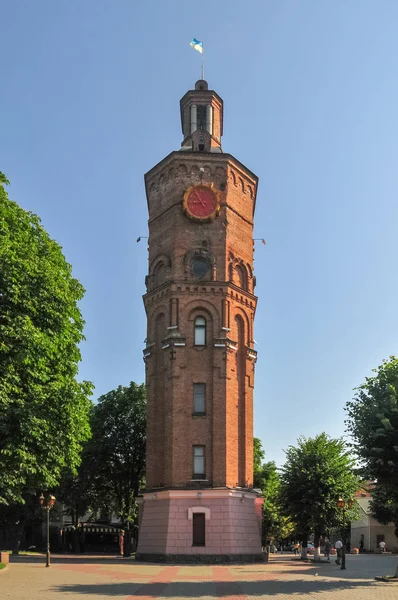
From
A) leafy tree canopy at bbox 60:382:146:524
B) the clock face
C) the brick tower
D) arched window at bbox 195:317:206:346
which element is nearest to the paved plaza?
the brick tower

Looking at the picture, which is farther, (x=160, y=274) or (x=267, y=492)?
(x=267, y=492)

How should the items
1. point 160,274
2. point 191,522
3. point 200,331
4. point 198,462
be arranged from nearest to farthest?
point 191,522 → point 198,462 → point 200,331 → point 160,274

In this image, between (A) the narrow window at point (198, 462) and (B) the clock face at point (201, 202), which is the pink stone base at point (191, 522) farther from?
(B) the clock face at point (201, 202)

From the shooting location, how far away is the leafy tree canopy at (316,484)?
3912 cm

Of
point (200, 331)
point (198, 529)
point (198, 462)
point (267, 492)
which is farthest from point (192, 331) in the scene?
point (267, 492)

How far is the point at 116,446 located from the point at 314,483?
18.8 metres

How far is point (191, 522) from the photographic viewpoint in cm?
3541

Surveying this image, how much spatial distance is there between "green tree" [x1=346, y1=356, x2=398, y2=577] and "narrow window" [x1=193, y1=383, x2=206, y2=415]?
1172 centimetres

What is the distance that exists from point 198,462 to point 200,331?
24.6 feet

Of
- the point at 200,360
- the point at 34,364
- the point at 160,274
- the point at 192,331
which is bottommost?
the point at 34,364

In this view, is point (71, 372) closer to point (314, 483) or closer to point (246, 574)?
point (246, 574)

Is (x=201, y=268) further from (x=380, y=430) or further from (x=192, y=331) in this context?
(x=380, y=430)

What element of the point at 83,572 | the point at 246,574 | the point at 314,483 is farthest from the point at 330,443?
the point at 83,572

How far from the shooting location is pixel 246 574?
2725 centimetres
